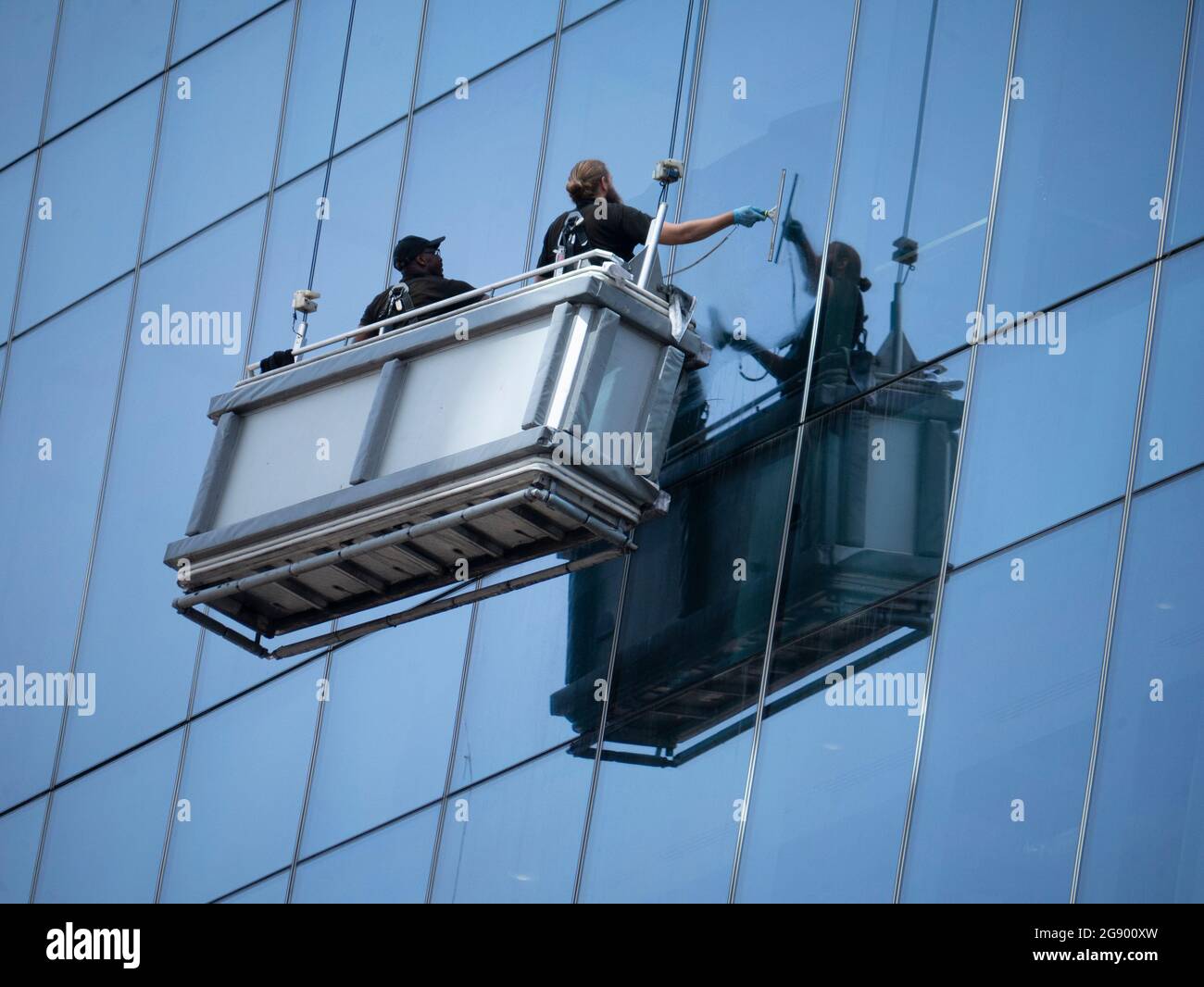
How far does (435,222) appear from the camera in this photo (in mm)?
19984

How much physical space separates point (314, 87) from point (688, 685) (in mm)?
8428

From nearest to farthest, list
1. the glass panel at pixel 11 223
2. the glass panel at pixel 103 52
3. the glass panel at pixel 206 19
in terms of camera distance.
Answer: the glass panel at pixel 206 19 → the glass panel at pixel 103 52 → the glass panel at pixel 11 223

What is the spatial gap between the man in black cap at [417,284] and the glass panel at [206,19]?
752 cm

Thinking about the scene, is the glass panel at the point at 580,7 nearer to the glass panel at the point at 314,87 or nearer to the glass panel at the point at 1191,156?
the glass panel at the point at 314,87

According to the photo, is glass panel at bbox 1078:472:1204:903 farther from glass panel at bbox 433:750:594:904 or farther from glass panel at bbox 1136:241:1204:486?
glass panel at bbox 433:750:594:904

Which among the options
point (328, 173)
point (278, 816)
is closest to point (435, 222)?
point (328, 173)

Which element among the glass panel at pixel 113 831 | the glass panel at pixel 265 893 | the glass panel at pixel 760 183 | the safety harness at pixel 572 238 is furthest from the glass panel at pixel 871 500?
the glass panel at pixel 113 831

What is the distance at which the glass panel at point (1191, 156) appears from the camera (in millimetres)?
14312

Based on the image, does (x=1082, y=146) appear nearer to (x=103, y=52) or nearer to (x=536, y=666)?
(x=536, y=666)

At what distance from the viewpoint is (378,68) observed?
21.4 m

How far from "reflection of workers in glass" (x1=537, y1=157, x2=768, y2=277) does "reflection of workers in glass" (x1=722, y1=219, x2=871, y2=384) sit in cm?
54

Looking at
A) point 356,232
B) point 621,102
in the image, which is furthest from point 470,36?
point 621,102

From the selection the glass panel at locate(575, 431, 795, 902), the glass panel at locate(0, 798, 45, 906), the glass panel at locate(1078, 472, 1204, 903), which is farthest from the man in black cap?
the glass panel at locate(0, 798, 45, 906)

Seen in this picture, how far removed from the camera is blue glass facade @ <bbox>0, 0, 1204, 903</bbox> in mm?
14000
